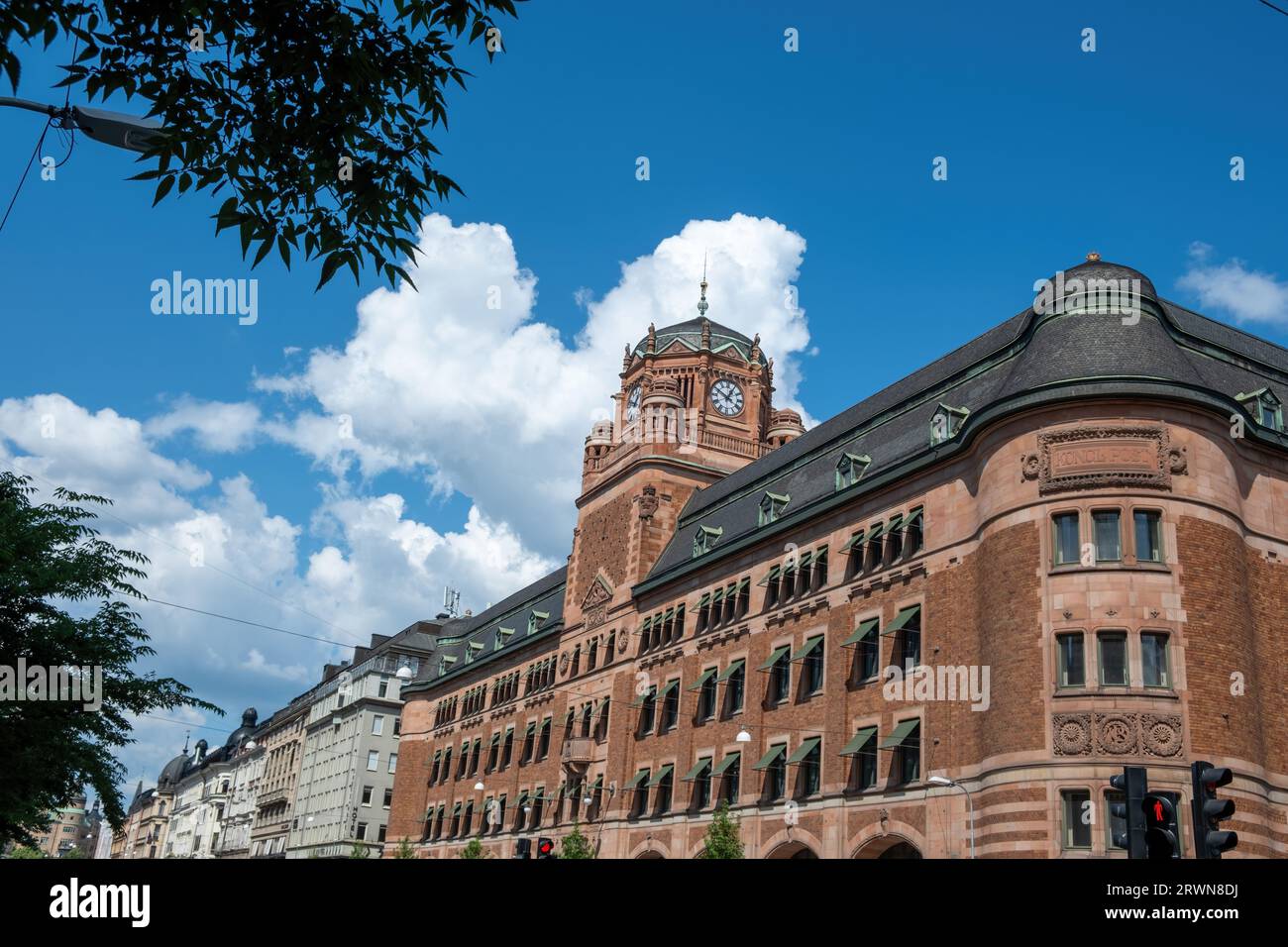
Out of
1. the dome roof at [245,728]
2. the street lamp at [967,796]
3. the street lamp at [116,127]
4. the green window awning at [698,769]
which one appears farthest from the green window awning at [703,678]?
the dome roof at [245,728]

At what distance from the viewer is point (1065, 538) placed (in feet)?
107

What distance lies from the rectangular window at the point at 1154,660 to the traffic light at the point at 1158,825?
16.4 meters

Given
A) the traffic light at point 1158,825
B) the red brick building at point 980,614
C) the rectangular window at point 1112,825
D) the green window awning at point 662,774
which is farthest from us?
the green window awning at point 662,774

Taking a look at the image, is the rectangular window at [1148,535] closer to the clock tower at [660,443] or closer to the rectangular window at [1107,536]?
the rectangular window at [1107,536]

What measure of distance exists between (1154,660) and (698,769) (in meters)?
20.5

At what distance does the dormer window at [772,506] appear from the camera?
47531 millimetres

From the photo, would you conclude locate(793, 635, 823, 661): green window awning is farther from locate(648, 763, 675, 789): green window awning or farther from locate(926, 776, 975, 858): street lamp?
locate(648, 763, 675, 789): green window awning

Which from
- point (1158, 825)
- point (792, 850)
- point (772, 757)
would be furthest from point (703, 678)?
point (1158, 825)

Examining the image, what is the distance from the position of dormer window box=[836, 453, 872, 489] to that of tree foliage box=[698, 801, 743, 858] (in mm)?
12417

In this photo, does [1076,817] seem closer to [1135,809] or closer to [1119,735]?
[1119,735]
